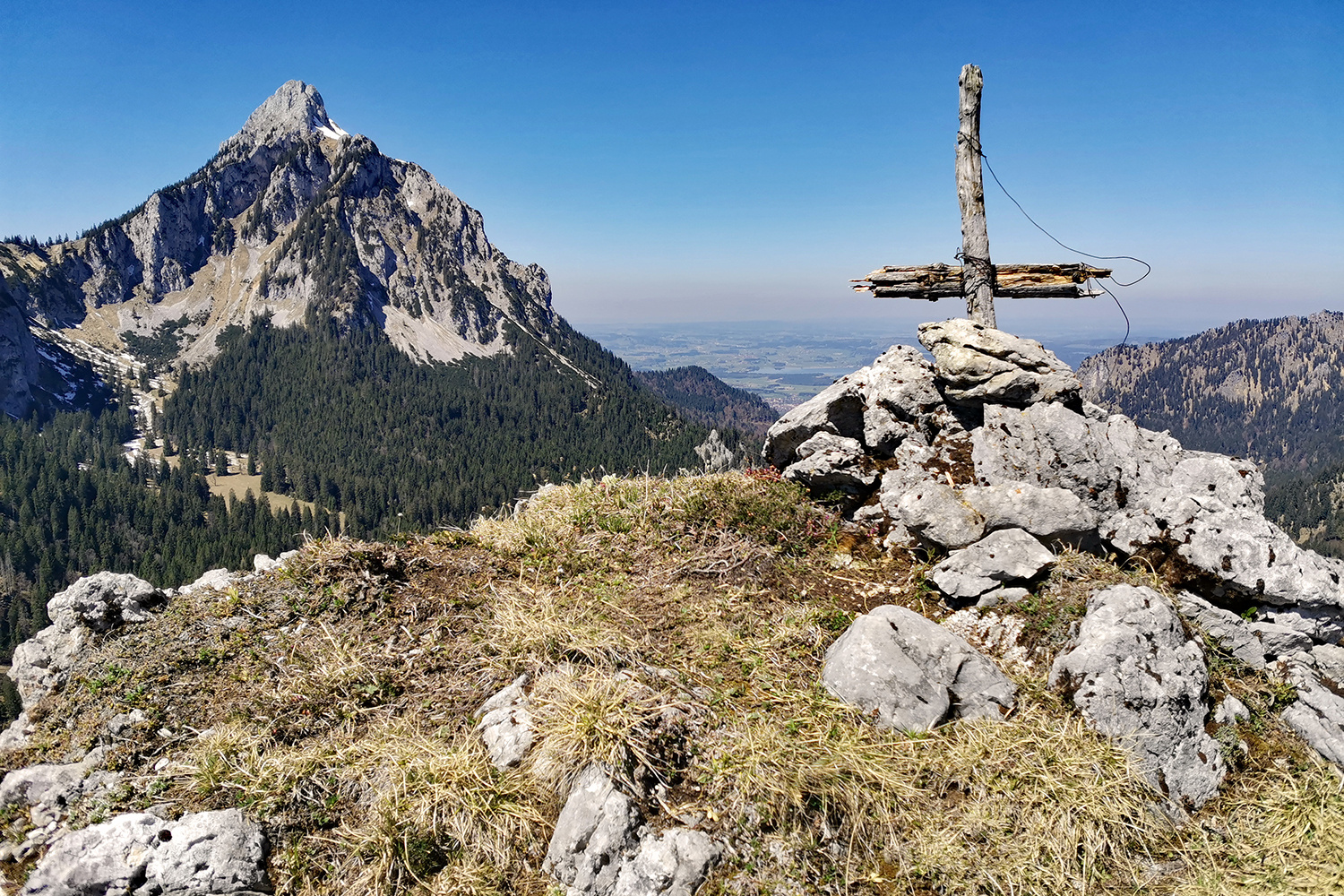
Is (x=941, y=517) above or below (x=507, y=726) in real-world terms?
above

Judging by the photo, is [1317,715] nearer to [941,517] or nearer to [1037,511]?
[1037,511]

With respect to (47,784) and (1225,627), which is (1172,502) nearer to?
(1225,627)

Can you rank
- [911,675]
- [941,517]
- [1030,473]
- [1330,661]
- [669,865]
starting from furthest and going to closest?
[1030,473], [941,517], [1330,661], [911,675], [669,865]

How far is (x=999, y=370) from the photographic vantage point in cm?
1059

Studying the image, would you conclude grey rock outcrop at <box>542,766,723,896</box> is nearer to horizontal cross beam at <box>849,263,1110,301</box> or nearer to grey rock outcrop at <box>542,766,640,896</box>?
grey rock outcrop at <box>542,766,640,896</box>

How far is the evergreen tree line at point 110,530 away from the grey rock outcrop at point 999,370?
15319 cm

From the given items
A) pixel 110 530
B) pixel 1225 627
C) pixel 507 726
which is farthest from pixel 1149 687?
pixel 110 530

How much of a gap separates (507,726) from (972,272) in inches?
472

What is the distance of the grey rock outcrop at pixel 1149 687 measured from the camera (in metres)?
6.14

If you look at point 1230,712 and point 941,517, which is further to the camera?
point 941,517

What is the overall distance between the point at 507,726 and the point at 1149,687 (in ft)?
20.8

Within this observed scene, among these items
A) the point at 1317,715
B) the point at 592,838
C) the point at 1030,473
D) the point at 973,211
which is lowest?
the point at 1317,715

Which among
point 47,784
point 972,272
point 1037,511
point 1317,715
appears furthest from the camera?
point 972,272

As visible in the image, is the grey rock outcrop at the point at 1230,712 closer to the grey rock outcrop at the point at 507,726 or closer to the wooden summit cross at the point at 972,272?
the grey rock outcrop at the point at 507,726
